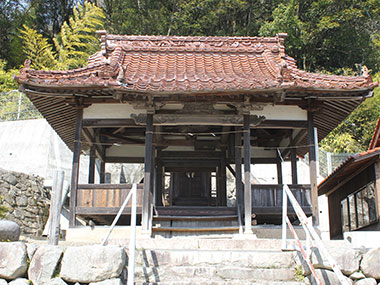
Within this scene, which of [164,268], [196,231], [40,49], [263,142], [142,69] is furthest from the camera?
[40,49]

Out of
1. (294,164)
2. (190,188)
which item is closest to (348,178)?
(294,164)

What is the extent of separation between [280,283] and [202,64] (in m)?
7.31

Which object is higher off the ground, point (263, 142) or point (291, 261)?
point (263, 142)

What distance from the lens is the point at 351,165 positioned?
1152 cm

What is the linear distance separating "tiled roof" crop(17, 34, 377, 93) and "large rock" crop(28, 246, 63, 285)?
4.16 metres

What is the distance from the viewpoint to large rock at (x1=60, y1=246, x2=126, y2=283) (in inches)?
226

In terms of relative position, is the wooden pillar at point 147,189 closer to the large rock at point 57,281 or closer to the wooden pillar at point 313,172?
the large rock at point 57,281

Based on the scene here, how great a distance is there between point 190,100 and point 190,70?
4.45 ft

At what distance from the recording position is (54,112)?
11555mm

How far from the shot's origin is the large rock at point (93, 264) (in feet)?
18.8

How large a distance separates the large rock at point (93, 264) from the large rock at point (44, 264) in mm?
157

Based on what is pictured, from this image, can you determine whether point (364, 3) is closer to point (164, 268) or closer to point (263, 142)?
point (263, 142)

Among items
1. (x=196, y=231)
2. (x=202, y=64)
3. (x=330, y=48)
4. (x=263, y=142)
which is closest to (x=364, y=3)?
(x=330, y=48)

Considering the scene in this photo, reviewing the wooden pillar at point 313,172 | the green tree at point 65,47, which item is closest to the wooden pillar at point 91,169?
the wooden pillar at point 313,172
